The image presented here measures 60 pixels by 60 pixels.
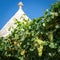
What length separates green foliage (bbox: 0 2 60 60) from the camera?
521cm

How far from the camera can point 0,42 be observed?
718 centimetres

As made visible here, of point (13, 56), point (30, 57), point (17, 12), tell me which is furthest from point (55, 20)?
point (17, 12)

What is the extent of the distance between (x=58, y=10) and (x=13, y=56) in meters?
2.18

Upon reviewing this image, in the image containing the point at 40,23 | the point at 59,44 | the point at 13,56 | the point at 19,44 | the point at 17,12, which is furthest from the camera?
the point at 17,12

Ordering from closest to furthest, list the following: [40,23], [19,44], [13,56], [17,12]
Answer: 1. [40,23]
2. [19,44]
3. [13,56]
4. [17,12]

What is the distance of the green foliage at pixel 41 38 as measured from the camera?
205 inches

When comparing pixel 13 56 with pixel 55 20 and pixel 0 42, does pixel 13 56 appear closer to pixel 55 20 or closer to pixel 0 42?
pixel 0 42

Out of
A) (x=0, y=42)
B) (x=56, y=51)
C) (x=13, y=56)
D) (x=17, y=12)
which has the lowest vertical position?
(x=56, y=51)

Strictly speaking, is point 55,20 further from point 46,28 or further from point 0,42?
point 0,42

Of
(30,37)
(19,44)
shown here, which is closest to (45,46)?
(30,37)

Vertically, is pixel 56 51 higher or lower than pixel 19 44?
lower

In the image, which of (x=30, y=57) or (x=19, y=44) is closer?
(x=30, y=57)

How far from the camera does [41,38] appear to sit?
5.56 metres

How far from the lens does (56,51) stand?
5168mm
